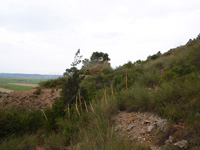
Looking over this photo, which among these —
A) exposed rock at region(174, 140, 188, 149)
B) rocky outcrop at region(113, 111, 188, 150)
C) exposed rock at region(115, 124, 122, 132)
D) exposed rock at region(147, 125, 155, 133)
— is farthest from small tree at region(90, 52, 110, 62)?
exposed rock at region(174, 140, 188, 149)

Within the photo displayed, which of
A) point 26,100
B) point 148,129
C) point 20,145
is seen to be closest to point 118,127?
point 148,129

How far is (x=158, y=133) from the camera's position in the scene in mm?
2934

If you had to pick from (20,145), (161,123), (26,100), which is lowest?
(20,145)

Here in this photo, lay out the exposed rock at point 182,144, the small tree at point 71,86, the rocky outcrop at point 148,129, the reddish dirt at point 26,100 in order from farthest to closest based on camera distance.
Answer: the reddish dirt at point 26,100 → the small tree at point 71,86 → the rocky outcrop at point 148,129 → the exposed rock at point 182,144

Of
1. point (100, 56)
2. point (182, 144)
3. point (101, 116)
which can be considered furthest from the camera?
point (100, 56)

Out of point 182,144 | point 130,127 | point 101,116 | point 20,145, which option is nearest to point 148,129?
point 130,127

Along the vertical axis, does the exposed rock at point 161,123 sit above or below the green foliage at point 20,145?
above

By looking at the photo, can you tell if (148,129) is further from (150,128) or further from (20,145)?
(20,145)

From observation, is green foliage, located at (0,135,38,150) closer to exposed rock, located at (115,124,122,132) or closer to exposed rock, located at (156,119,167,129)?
exposed rock, located at (115,124,122,132)

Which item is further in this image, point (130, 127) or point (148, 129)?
point (130, 127)

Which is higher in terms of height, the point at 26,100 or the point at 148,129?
the point at 148,129

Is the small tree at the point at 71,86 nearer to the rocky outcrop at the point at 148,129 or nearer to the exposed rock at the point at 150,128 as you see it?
the rocky outcrop at the point at 148,129

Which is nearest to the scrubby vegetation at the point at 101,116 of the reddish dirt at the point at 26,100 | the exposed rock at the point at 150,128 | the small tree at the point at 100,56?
the exposed rock at the point at 150,128

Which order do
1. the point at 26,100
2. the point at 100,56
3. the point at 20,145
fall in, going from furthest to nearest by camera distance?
1. the point at 100,56
2. the point at 26,100
3. the point at 20,145
